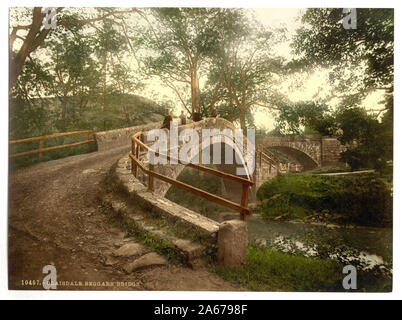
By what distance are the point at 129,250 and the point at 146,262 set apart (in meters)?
0.30

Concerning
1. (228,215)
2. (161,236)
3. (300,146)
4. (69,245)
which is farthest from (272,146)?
(228,215)

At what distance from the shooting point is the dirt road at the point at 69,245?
9.33 ft

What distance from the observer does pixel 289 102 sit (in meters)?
4.64

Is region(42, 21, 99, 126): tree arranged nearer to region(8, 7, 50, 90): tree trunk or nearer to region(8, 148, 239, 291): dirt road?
region(8, 7, 50, 90): tree trunk

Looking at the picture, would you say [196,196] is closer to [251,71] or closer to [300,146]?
[300,146]

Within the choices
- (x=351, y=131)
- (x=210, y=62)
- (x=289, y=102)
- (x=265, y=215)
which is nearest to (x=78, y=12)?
(x=210, y=62)

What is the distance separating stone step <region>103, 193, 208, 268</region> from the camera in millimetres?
2801

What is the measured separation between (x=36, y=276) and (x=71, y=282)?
603mm

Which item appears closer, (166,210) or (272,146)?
(166,210)

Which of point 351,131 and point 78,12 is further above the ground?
point 78,12

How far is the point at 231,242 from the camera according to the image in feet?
9.07

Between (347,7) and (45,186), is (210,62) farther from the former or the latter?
(45,186)

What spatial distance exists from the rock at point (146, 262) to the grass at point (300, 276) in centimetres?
106

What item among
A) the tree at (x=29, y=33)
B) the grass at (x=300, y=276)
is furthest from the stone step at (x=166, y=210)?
the tree at (x=29, y=33)
